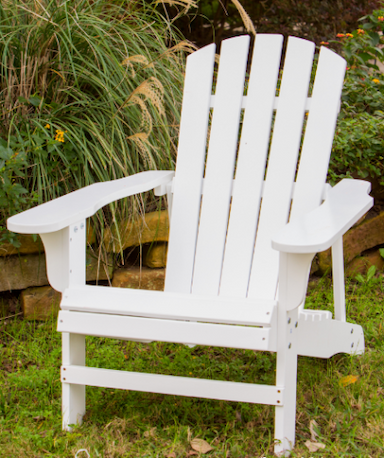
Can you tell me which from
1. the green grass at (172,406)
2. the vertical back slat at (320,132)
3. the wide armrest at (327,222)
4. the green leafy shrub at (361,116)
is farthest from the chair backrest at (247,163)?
the green leafy shrub at (361,116)

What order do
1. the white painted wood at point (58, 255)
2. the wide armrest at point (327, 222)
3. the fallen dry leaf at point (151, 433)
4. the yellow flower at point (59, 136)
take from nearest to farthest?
the wide armrest at point (327, 222)
the white painted wood at point (58, 255)
the fallen dry leaf at point (151, 433)
the yellow flower at point (59, 136)

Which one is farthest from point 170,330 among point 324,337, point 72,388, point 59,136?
point 59,136

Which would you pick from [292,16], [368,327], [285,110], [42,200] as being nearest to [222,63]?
[285,110]

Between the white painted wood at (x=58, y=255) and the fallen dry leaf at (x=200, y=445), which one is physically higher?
the white painted wood at (x=58, y=255)

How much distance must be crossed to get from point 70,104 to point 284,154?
923 millimetres

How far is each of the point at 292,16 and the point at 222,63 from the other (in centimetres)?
320

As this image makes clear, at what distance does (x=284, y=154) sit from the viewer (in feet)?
6.09

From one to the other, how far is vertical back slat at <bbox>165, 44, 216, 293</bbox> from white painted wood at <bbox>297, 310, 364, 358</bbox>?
1.63 feet

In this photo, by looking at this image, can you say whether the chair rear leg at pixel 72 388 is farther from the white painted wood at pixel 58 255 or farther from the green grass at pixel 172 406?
the white painted wood at pixel 58 255

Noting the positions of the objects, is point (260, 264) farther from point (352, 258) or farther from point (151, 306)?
point (352, 258)

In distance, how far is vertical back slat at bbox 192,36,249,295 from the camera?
6.04ft

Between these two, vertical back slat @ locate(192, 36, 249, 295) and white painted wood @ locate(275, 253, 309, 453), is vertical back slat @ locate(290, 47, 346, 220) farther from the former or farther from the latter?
white painted wood @ locate(275, 253, 309, 453)

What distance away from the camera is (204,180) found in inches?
75.2

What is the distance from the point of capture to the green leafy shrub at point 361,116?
8.30 ft
